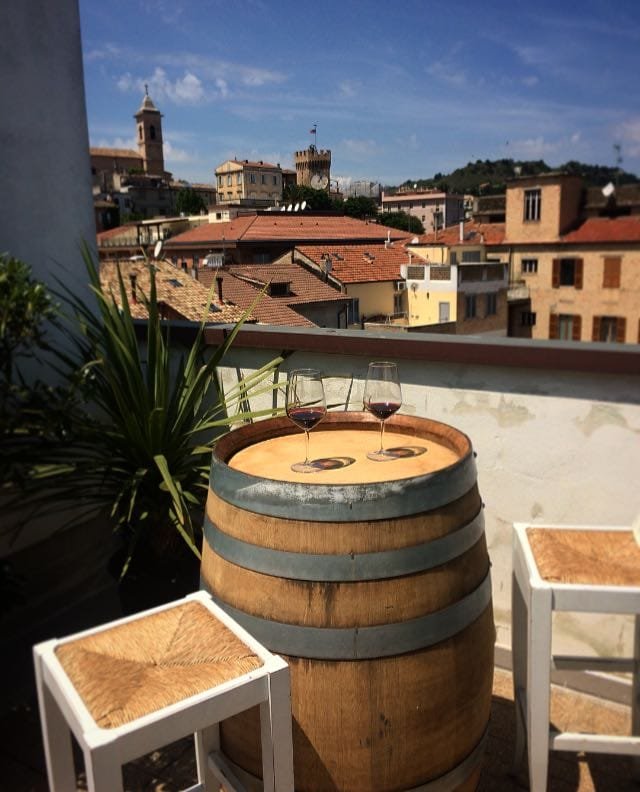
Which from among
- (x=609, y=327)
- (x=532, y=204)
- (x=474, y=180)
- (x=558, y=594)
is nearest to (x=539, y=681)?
(x=558, y=594)

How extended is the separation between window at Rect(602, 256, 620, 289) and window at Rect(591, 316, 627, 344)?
4.78ft

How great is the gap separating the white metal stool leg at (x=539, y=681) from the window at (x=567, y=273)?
3135 cm

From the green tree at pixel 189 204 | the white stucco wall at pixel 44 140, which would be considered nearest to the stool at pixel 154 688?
the white stucco wall at pixel 44 140

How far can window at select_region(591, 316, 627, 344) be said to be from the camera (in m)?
28.8

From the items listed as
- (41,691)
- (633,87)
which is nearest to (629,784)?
(41,691)

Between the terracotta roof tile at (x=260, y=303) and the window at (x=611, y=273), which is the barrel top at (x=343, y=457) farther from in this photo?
the window at (x=611, y=273)

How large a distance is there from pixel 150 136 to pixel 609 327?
84303 millimetres

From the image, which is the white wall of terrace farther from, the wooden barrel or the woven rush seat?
the wooden barrel

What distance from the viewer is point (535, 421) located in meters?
2.12

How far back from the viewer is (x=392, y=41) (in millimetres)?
53719

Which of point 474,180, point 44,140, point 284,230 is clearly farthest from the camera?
point 474,180

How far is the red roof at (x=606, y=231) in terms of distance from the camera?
2842cm

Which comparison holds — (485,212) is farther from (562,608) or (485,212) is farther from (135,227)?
(562,608)

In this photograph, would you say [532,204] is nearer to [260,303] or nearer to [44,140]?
[260,303]
